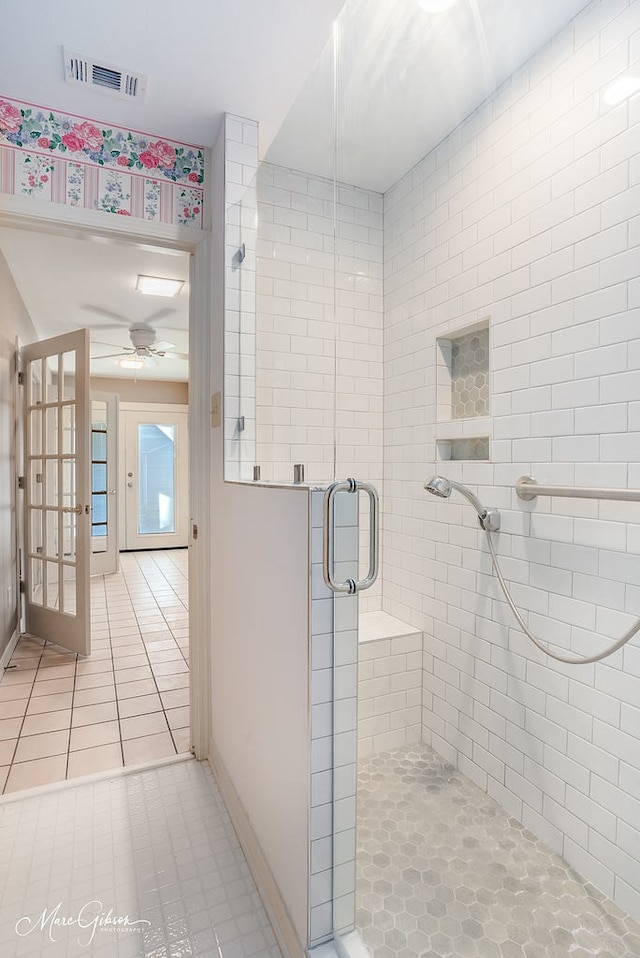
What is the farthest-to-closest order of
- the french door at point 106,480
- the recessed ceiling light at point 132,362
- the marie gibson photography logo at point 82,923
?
the french door at point 106,480 < the recessed ceiling light at point 132,362 < the marie gibson photography logo at point 82,923

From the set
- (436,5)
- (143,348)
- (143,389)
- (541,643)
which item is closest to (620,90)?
(436,5)

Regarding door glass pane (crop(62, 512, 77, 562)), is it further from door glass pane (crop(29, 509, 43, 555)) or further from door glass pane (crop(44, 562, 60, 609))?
door glass pane (crop(29, 509, 43, 555))

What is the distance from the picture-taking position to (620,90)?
4.15ft

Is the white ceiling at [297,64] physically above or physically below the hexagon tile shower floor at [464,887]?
above

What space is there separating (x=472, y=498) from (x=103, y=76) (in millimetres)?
1895

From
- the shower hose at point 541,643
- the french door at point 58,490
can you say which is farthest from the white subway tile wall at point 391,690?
the french door at point 58,490

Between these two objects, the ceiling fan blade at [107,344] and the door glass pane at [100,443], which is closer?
the ceiling fan blade at [107,344]

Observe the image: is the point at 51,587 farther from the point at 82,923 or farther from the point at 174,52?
the point at 174,52

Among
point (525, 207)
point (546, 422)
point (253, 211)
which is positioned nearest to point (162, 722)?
point (546, 422)

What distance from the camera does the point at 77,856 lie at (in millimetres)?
1496

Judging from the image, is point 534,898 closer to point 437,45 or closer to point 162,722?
point 162,722

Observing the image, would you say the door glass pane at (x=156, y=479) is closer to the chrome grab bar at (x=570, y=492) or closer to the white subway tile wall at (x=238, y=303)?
the white subway tile wall at (x=238, y=303)

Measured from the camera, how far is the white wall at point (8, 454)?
9.82 feet

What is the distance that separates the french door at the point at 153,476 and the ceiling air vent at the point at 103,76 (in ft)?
18.3
